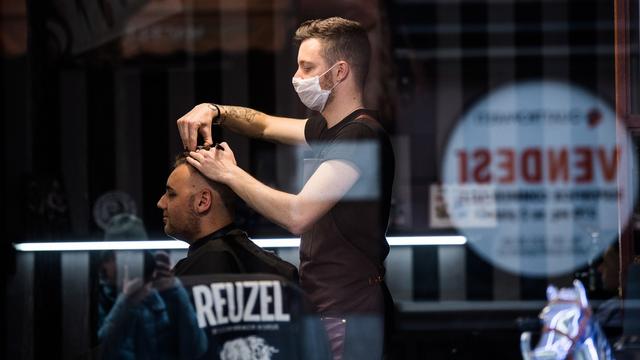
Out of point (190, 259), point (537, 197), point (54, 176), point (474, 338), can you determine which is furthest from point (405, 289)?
point (54, 176)

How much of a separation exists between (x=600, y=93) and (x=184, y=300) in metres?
1.68

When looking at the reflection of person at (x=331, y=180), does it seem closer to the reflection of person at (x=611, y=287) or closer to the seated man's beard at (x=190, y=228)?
the seated man's beard at (x=190, y=228)

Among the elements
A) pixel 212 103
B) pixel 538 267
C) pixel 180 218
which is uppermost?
pixel 212 103

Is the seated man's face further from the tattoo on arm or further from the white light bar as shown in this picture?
the tattoo on arm

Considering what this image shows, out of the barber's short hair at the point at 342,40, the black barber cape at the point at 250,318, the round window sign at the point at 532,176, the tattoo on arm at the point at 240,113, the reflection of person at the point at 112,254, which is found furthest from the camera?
the round window sign at the point at 532,176

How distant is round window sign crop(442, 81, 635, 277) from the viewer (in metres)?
3.51

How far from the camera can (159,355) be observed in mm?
2730

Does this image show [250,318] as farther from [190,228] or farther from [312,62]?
[312,62]

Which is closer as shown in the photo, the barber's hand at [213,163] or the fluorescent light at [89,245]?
the barber's hand at [213,163]

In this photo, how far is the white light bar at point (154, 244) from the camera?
2.84 metres

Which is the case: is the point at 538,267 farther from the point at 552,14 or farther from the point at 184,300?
the point at 184,300

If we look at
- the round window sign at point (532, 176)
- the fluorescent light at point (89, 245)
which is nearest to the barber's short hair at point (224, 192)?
the fluorescent light at point (89, 245)

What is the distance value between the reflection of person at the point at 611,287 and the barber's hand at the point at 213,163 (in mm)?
1354

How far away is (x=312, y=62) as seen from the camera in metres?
2.83
